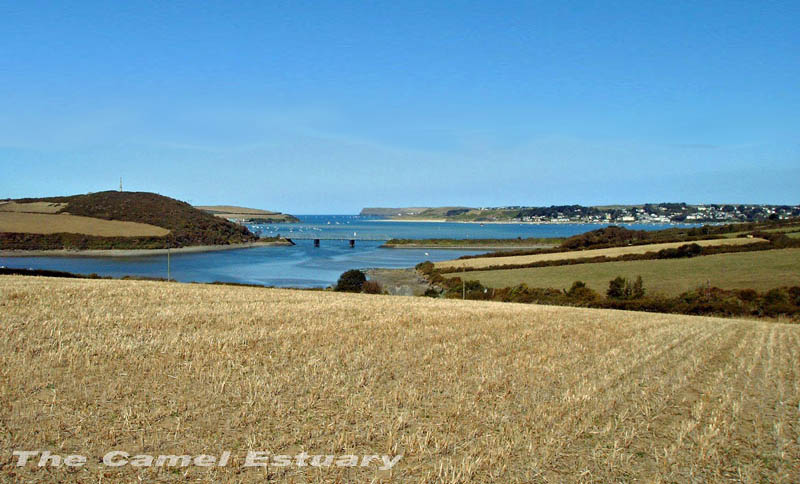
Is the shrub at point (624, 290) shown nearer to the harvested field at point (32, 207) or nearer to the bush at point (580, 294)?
the bush at point (580, 294)

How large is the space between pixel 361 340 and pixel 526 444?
26.9ft

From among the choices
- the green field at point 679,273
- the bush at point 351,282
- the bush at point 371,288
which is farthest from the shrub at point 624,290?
the bush at point 351,282

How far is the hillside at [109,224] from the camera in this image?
5374 inches

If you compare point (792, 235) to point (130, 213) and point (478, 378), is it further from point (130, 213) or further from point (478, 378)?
point (130, 213)

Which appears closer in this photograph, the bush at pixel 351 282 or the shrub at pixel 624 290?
the shrub at pixel 624 290

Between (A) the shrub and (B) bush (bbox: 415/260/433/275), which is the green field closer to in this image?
(A) the shrub

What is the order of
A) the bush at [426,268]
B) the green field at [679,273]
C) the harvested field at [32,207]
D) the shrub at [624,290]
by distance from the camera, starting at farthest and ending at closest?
the harvested field at [32,207] < the bush at [426,268] < the green field at [679,273] < the shrub at [624,290]

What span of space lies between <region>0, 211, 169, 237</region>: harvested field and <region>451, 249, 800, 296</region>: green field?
109338 mm

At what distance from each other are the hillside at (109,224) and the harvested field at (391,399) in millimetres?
133750

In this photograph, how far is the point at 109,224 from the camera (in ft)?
505

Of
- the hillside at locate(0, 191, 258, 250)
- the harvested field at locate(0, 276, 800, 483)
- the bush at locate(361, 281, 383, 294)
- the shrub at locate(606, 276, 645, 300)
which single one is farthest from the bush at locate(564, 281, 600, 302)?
the hillside at locate(0, 191, 258, 250)

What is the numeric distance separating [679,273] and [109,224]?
141766mm

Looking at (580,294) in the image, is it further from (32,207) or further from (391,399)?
(32,207)

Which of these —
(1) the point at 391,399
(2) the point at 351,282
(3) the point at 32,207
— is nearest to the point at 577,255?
(2) the point at 351,282
